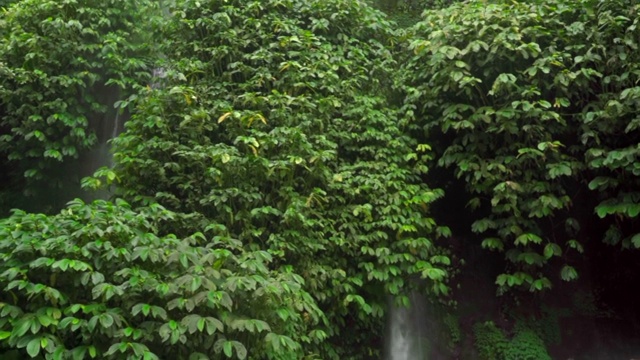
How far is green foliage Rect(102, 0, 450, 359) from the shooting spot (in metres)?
5.36

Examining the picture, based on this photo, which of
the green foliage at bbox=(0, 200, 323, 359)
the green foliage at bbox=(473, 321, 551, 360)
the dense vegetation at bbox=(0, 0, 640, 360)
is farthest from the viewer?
the green foliage at bbox=(473, 321, 551, 360)

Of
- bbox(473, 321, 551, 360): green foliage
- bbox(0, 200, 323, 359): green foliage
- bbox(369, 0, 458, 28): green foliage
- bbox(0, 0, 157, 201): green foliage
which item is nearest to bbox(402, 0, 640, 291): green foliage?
bbox(473, 321, 551, 360): green foliage

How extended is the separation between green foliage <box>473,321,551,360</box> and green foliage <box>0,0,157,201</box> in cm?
467

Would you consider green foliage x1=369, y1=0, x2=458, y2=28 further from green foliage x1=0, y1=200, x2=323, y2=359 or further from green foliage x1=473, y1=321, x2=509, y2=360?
green foliage x1=0, y1=200, x2=323, y2=359

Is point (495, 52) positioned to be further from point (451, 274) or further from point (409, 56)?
point (451, 274)

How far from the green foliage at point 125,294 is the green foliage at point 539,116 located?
2586mm

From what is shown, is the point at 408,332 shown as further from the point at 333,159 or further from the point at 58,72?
the point at 58,72

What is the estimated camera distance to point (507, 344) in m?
5.96

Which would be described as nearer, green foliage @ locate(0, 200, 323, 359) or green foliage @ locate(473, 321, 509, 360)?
green foliage @ locate(0, 200, 323, 359)

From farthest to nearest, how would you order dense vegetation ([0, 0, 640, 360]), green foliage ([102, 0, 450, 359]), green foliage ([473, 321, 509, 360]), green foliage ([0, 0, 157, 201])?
green foliage ([0, 0, 157, 201]) → green foliage ([473, 321, 509, 360]) → green foliage ([102, 0, 450, 359]) → dense vegetation ([0, 0, 640, 360])

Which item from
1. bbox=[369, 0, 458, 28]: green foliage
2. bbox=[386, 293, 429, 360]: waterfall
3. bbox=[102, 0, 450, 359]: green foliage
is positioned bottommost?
bbox=[386, 293, 429, 360]: waterfall

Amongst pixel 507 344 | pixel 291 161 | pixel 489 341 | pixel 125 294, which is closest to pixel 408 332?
pixel 489 341

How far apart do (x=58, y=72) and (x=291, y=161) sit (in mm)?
3194

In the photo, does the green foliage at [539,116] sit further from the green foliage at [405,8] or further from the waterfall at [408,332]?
the green foliage at [405,8]
